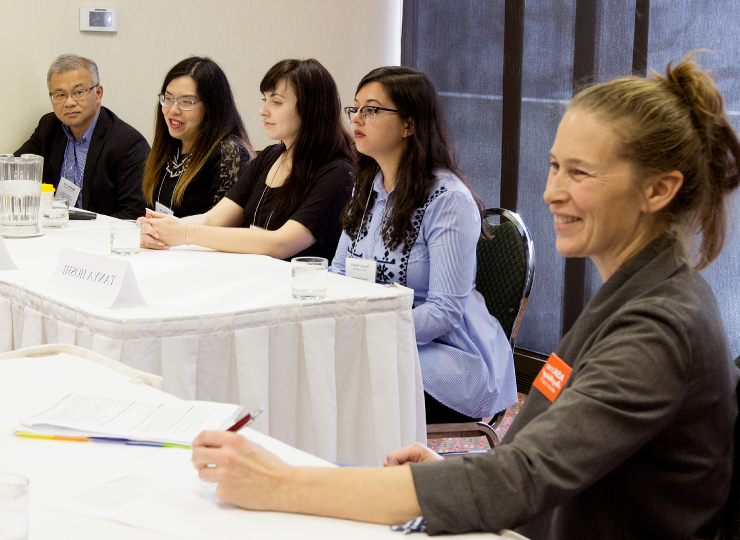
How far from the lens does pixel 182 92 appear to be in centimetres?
317

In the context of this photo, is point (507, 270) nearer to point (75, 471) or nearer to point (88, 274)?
point (88, 274)

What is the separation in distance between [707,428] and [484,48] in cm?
321

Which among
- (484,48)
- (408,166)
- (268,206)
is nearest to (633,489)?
(408,166)

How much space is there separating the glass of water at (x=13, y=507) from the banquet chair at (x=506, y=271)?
1.41 metres

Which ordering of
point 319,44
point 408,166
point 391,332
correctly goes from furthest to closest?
point 319,44, point 408,166, point 391,332

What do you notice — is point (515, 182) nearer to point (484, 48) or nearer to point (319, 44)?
point (484, 48)

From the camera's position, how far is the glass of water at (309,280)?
1.71 meters

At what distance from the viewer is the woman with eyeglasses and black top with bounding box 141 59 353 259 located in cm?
258

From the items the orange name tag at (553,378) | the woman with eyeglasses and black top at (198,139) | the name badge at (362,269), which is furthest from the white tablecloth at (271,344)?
the woman with eyeglasses and black top at (198,139)

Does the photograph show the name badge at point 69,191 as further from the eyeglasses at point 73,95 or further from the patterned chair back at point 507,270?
the patterned chair back at point 507,270

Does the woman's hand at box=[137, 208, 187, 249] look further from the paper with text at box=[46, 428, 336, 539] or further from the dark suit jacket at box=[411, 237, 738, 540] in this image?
the dark suit jacket at box=[411, 237, 738, 540]

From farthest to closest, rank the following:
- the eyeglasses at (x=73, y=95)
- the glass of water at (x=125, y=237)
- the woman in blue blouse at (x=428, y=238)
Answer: the eyeglasses at (x=73, y=95)
the glass of water at (x=125, y=237)
the woman in blue blouse at (x=428, y=238)

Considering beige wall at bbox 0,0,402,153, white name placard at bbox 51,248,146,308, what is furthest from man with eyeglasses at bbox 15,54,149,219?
white name placard at bbox 51,248,146,308

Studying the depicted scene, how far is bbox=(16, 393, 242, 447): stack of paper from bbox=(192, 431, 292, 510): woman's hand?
129 mm
